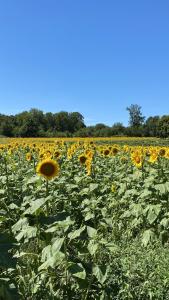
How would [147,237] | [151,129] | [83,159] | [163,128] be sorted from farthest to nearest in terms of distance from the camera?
[151,129] < [163,128] < [83,159] < [147,237]

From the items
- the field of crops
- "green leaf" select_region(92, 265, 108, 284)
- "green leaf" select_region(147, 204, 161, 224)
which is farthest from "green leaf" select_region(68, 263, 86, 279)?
"green leaf" select_region(147, 204, 161, 224)

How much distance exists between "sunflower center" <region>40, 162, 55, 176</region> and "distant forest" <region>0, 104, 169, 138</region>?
2200 inches

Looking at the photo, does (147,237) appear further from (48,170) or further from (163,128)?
(163,128)

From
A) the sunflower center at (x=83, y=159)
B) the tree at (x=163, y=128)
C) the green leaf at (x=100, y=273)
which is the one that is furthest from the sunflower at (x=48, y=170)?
the tree at (x=163, y=128)

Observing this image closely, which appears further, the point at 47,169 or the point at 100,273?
the point at 47,169

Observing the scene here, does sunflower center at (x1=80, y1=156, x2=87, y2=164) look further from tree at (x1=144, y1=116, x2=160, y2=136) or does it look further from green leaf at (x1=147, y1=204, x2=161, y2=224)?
tree at (x1=144, y1=116, x2=160, y2=136)

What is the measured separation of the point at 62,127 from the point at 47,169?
266ft

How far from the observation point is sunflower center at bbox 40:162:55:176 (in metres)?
4.53

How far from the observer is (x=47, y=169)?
4555 mm

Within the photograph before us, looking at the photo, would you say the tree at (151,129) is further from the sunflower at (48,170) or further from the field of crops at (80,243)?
the sunflower at (48,170)

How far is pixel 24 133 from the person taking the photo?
60.4m

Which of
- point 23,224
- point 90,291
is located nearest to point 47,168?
point 23,224

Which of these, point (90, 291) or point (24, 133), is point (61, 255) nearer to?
point (90, 291)

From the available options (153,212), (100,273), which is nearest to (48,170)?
(100,273)
